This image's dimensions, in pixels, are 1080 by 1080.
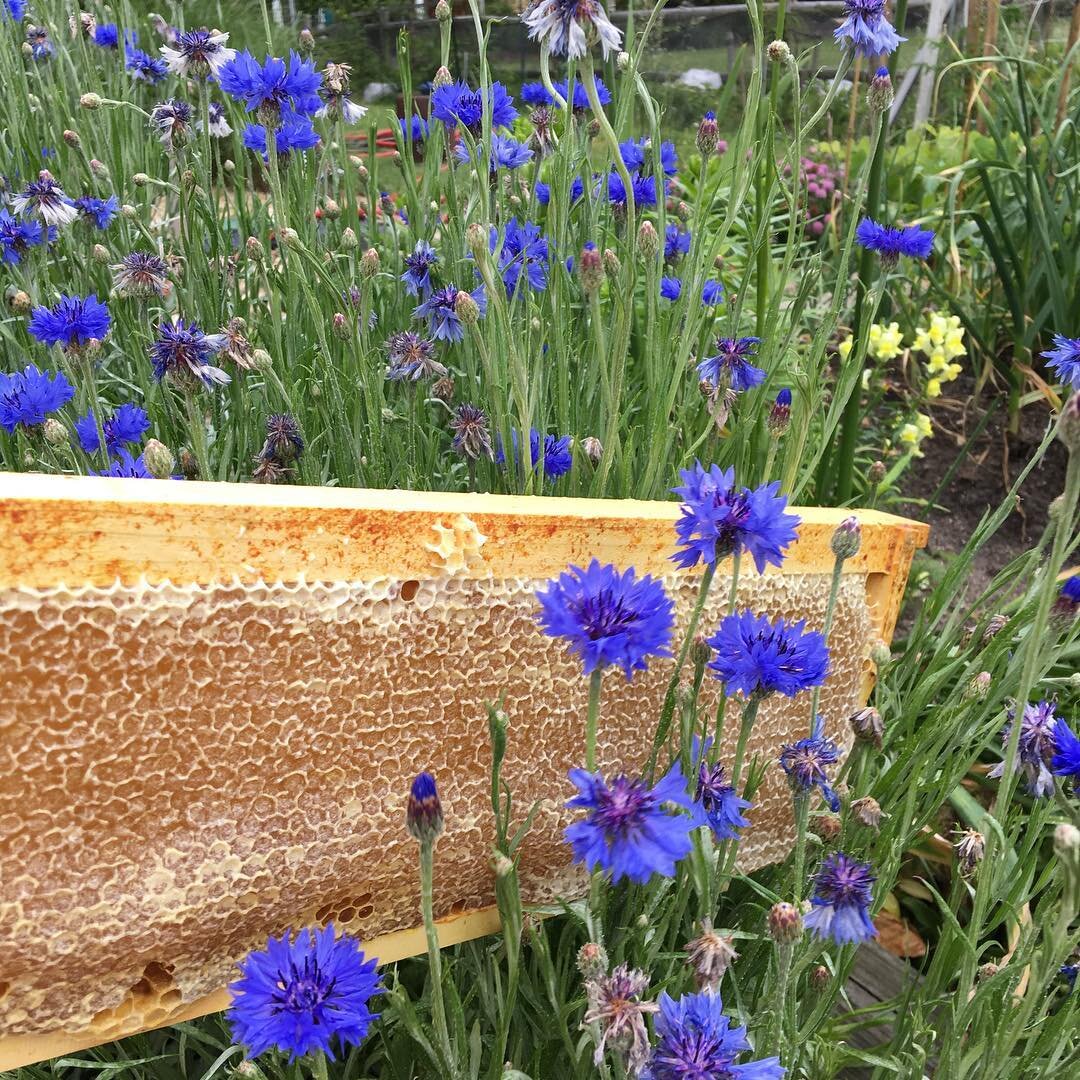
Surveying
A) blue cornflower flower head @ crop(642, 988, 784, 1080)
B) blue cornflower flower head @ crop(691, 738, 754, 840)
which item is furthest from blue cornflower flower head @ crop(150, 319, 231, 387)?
blue cornflower flower head @ crop(642, 988, 784, 1080)

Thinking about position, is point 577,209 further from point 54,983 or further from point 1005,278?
point 54,983

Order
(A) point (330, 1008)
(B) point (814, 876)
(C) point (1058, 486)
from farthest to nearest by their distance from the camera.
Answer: (C) point (1058, 486) < (B) point (814, 876) < (A) point (330, 1008)

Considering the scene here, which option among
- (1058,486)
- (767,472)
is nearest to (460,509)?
(767,472)

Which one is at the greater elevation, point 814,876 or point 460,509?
point 460,509

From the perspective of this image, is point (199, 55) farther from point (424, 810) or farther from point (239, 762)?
point (424, 810)

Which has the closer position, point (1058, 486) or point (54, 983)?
point (54, 983)

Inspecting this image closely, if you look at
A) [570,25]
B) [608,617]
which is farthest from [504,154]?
[608,617]
